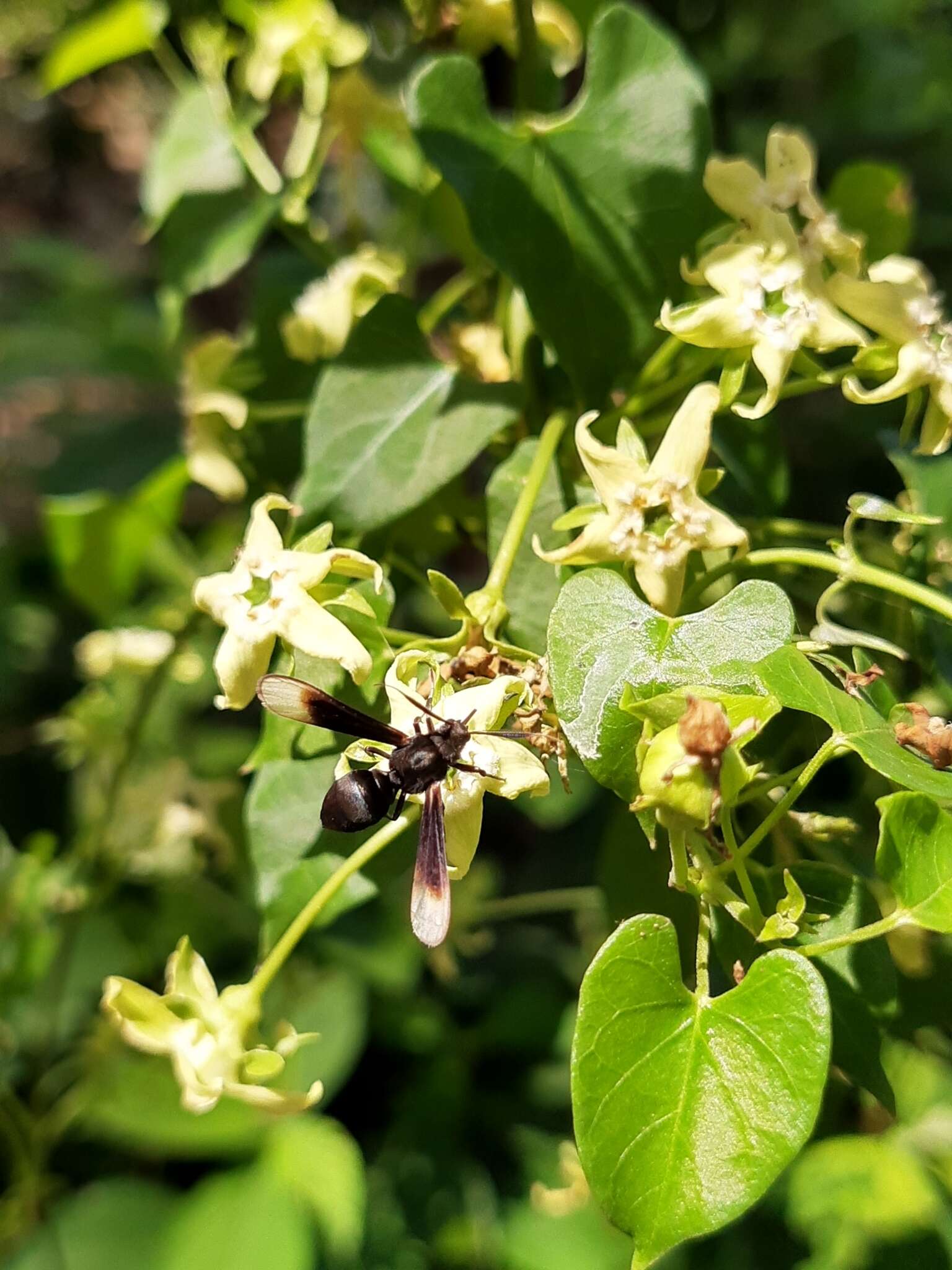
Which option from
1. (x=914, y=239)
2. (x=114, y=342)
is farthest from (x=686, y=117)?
(x=114, y=342)

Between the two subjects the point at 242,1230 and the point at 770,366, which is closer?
the point at 770,366

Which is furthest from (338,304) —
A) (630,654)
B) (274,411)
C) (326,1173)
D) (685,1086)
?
(326,1173)

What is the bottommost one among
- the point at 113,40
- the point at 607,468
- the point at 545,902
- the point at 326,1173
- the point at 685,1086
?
the point at 326,1173

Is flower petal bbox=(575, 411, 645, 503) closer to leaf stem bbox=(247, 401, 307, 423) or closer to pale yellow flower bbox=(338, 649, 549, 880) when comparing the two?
pale yellow flower bbox=(338, 649, 549, 880)

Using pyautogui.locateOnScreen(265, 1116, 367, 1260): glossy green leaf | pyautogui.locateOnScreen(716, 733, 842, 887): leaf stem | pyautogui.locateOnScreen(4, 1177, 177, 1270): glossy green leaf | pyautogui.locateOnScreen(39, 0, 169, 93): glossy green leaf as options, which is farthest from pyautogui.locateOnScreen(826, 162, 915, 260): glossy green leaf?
pyautogui.locateOnScreen(4, 1177, 177, 1270): glossy green leaf

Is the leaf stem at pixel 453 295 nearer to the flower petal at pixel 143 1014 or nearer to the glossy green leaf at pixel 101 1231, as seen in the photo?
the flower petal at pixel 143 1014

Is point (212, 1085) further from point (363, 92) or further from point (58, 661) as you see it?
point (58, 661)

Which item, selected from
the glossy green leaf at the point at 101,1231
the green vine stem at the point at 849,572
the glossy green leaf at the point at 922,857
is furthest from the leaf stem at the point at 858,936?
the glossy green leaf at the point at 101,1231

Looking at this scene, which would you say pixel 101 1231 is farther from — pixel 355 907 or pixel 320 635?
pixel 320 635
